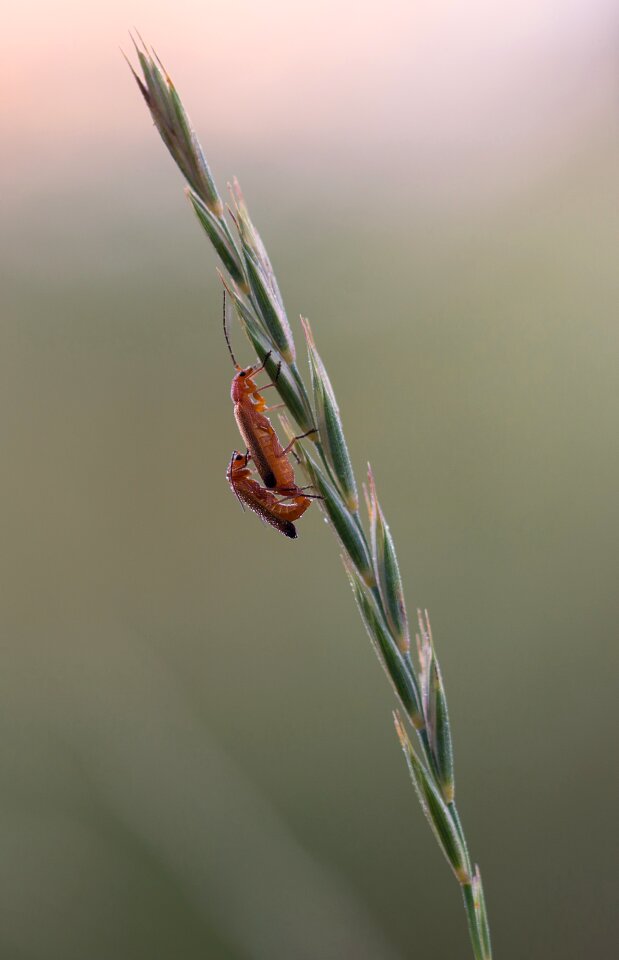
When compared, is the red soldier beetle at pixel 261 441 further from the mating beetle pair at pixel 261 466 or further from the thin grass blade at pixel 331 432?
the thin grass blade at pixel 331 432

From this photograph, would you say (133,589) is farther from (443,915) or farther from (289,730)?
(443,915)

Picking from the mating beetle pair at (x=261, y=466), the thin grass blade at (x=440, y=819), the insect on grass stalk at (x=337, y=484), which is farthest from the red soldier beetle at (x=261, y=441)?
the thin grass blade at (x=440, y=819)

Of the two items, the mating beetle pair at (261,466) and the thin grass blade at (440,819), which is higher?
the mating beetle pair at (261,466)

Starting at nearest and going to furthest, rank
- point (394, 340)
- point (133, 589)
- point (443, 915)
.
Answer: point (443, 915) → point (133, 589) → point (394, 340)

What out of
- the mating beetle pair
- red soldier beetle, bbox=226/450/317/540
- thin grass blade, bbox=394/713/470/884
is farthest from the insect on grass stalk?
red soldier beetle, bbox=226/450/317/540

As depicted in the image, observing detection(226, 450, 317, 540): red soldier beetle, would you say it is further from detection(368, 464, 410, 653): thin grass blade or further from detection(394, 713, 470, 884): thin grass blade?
detection(394, 713, 470, 884): thin grass blade

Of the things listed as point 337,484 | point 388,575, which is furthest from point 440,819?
point 337,484

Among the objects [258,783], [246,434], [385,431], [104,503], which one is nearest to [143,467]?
[104,503]
